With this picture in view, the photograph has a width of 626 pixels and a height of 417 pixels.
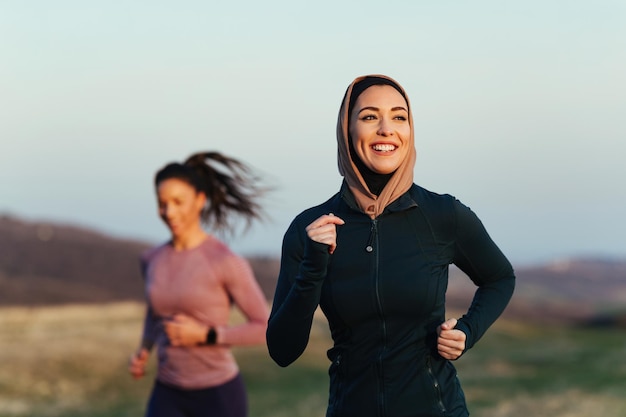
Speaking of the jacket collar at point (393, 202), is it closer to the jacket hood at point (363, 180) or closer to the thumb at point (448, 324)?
the jacket hood at point (363, 180)

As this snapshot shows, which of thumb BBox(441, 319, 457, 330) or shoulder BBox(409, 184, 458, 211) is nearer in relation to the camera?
thumb BBox(441, 319, 457, 330)

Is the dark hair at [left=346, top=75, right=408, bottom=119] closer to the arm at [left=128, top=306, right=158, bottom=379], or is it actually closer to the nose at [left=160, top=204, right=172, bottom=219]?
the nose at [left=160, top=204, right=172, bottom=219]

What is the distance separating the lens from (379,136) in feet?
14.9

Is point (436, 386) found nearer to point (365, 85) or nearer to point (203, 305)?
point (365, 85)

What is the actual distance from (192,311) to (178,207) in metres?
0.79

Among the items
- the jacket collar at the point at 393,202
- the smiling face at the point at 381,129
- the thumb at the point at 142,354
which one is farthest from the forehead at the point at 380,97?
the thumb at the point at 142,354

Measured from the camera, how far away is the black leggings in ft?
24.3

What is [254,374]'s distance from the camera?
18.3m

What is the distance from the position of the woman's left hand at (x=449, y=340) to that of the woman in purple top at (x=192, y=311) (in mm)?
3159

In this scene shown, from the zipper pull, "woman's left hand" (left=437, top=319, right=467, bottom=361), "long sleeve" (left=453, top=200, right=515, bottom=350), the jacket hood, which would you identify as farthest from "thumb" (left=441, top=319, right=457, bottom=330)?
the jacket hood

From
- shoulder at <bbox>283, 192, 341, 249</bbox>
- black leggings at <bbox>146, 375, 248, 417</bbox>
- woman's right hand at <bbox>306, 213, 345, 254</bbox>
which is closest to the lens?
woman's right hand at <bbox>306, 213, 345, 254</bbox>

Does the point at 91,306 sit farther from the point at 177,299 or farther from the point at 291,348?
the point at 291,348

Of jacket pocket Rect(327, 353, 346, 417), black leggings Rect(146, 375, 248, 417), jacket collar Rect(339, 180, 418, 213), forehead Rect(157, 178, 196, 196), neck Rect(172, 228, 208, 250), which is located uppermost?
jacket collar Rect(339, 180, 418, 213)

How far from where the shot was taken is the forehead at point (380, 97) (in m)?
4.57
